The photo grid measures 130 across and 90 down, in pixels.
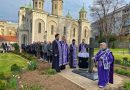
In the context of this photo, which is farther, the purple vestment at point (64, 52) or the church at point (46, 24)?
the church at point (46, 24)

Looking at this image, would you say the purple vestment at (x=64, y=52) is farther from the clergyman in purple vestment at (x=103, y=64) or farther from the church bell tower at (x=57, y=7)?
the church bell tower at (x=57, y=7)

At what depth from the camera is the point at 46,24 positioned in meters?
71.8

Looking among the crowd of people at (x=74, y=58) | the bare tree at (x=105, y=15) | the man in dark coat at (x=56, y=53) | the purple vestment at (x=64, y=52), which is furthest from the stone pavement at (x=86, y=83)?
the bare tree at (x=105, y=15)

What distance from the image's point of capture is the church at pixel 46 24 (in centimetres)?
6900

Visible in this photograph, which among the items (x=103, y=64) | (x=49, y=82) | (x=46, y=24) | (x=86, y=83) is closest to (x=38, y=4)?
(x=46, y=24)

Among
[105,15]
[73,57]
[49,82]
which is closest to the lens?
[49,82]

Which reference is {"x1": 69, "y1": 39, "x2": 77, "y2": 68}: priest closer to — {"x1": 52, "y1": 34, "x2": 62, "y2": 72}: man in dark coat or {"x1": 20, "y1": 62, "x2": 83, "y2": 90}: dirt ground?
{"x1": 52, "y1": 34, "x2": 62, "y2": 72}: man in dark coat

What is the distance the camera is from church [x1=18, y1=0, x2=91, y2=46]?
69.0 m

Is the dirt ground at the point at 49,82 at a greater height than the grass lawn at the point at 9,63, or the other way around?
the grass lawn at the point at 9,63

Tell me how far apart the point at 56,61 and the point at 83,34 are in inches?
2811

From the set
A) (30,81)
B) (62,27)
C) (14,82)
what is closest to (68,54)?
(30,81)

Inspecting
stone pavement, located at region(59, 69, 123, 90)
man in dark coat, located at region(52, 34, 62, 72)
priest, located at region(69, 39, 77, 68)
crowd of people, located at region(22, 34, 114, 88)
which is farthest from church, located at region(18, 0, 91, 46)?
stone pavement, located at region(59, 69, 123, 90)

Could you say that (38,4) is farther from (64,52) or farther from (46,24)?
(64,52)

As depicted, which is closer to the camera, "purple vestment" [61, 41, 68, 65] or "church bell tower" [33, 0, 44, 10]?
"purple vestment" [61, 41, 68, 65]
